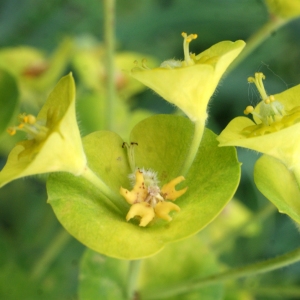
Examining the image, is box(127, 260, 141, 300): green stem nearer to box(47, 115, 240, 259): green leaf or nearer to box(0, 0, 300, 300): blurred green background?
box(47, 115, 240, 259): green leaf

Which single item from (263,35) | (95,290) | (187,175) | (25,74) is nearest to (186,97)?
(187,175)

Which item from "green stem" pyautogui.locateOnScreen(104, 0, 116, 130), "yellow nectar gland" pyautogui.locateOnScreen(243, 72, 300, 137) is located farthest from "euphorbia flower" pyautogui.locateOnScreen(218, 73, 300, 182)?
"green stem" pyautogui.locateOnScreen(104, 0, 116, 130)

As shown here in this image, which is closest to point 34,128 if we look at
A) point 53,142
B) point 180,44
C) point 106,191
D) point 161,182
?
point 53,142

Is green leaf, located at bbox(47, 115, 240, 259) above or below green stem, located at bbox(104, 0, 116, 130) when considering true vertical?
below

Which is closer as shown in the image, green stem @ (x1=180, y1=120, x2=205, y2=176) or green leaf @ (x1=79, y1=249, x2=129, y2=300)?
green stem @ (x1=180, y1=120, x2=205, y2=176)

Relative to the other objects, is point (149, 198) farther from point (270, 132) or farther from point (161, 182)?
point (270, 132)

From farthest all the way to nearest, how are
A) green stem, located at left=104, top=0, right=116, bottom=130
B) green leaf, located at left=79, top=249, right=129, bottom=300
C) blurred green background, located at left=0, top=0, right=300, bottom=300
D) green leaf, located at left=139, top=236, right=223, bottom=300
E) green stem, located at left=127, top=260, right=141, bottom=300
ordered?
blurred green background, located at left=0, top=0, right=300, bottom=300, green leaf, located at left=139, top=236, right=223, bottom=300, green stem, located at left=104, top=0, right=116, bottom=130, green leaf, located at left=79, top=249, right=129, bottom=300, green stem, located at left=127, top=260, right=141, bottom=300

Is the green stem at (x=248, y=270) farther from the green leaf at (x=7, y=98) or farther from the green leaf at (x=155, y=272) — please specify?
the green leaf at (x=7, y=98)
